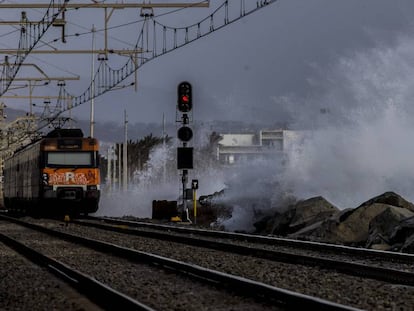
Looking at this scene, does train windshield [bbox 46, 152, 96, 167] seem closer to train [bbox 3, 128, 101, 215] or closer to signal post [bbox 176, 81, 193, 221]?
train [bbox 3, 128, 101, 215]

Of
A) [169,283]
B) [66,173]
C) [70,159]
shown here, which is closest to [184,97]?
[70,159]

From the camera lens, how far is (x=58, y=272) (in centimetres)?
1236

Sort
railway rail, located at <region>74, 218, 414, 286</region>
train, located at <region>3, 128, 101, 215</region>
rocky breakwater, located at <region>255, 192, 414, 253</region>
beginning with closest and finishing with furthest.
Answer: railway rail, located at <region>74, 218, 414, 286</region> → rocky breakwater, located at <region>255, 192, 414, 253</region> → train, located at <region>3, 128, 101, 215</region>

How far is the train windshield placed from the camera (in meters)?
32.1

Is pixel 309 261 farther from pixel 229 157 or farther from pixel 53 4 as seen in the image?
pixel 229 157

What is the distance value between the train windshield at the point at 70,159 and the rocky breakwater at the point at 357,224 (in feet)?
28.2

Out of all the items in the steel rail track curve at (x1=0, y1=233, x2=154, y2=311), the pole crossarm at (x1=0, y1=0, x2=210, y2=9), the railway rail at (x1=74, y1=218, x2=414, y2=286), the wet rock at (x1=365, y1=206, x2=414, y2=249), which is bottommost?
the steel rail track curve at (x1=0, y1=233, x2=154, y2=311)

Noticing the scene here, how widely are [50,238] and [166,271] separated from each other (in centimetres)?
984

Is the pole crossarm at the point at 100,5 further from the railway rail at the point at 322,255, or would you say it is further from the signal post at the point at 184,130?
the railway rail at the point at 322,255

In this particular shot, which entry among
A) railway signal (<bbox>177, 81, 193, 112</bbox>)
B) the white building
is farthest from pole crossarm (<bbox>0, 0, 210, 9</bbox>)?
the white building

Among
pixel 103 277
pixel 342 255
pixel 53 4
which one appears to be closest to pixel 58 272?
pixel 103 277

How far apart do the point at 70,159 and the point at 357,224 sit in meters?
15.3

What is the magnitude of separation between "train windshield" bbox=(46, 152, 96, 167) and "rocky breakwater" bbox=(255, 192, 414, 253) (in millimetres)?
8597

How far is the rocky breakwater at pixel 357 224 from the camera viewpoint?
1720cm
